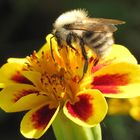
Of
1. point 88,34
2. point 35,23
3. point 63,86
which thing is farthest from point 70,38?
point 35,23

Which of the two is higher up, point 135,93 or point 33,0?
point 135,93

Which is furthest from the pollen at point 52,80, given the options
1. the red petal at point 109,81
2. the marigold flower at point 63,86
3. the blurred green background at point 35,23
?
the blurred green background at point 35,23

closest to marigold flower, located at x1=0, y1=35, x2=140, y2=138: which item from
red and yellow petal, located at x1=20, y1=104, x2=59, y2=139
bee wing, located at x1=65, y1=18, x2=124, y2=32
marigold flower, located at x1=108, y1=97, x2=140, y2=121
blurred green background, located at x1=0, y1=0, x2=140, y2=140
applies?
red and yellow petal, located at x1=20, y1=104, x2=59, y2=139

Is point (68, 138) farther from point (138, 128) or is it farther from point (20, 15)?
point (20, 15)

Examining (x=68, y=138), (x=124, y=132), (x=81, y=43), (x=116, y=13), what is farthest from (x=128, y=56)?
(x=116, y=13)

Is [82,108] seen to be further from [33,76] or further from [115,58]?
[115,58]

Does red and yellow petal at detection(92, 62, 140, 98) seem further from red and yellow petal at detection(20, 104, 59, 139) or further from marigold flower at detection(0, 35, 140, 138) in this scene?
red and yellow petal at detection(20, 104, 59, 139)
